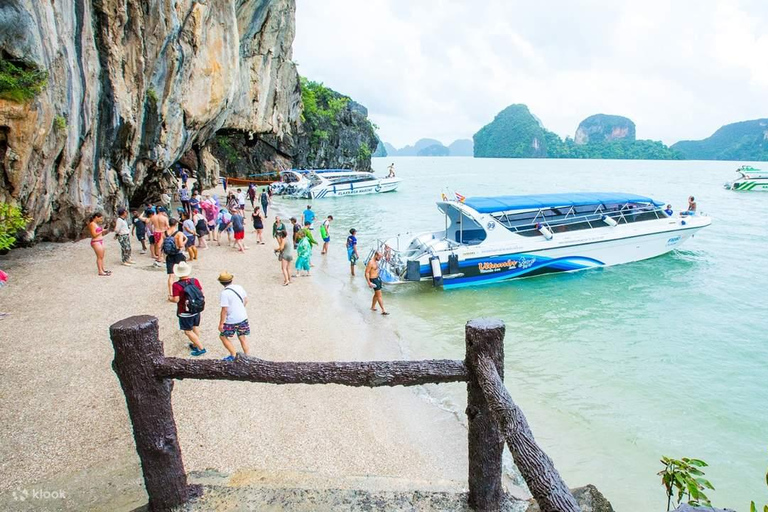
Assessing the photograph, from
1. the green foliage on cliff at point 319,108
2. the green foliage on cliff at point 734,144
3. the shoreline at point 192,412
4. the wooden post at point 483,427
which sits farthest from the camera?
the green foliage on cliff at point 734,144

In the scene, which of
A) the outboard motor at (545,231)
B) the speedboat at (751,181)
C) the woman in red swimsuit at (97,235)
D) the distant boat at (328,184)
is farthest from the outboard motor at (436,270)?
the speedboat at (751,181)

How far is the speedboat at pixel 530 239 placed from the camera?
13250 mm

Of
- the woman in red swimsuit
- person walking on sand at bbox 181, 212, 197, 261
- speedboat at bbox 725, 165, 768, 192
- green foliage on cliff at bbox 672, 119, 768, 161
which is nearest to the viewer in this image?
the woman in red swimsuit

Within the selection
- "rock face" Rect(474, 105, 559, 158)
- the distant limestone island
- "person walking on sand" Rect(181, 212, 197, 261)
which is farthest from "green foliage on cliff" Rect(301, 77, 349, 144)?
the distant limestone island

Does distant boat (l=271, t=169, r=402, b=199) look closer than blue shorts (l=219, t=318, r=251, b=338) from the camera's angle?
No

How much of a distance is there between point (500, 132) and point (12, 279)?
206068 millimetres

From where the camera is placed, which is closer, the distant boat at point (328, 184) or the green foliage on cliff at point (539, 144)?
the distant boat at point (328, 184)

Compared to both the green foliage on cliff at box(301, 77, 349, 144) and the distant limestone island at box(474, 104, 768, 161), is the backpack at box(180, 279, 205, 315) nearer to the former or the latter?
the green foliage on cliff at box(301, 77, 349, 144)

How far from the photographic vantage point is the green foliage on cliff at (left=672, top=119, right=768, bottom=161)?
152 meters

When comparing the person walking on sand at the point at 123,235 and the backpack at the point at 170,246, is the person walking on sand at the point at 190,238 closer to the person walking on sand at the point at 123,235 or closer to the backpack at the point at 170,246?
the person walking on sand at the point at 123,235

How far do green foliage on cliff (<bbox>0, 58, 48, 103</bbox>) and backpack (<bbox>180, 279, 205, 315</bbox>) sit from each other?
195 inches

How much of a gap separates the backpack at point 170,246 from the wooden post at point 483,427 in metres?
9.09

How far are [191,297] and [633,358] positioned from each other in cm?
885

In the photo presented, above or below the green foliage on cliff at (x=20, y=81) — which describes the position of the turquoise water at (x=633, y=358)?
below
